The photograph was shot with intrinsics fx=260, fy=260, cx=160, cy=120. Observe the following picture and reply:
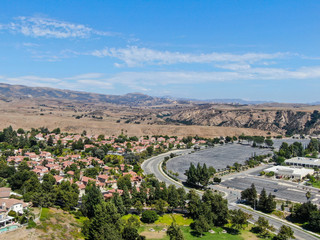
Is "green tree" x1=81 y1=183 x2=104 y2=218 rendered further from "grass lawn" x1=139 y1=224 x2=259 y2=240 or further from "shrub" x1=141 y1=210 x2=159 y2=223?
"grass lawn" x1=139 y1=224 x2=259 y2=240

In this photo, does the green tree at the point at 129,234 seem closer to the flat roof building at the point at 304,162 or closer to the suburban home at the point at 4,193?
the suburban home at the point at 4,193

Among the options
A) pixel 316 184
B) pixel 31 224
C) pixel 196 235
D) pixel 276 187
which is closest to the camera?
pixel 31 224

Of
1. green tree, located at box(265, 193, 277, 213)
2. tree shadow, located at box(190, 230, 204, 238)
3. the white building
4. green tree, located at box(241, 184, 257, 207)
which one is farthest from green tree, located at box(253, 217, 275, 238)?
the white building

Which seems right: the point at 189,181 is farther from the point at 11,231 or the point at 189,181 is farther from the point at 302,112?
the point at 302,112

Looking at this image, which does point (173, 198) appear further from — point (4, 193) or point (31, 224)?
point (4, 193)

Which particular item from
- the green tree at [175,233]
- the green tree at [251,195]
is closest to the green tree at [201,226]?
the green tree at [175,233]

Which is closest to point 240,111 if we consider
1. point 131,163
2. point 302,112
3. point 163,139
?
point 302,112

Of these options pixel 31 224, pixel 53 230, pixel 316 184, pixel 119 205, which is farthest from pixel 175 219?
pixel 316 184

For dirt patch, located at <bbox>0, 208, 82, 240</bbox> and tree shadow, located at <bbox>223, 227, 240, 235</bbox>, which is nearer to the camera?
dirt patch, located at <bbox>0, 208, 82, 240</bbox>

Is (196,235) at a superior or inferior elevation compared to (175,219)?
superior

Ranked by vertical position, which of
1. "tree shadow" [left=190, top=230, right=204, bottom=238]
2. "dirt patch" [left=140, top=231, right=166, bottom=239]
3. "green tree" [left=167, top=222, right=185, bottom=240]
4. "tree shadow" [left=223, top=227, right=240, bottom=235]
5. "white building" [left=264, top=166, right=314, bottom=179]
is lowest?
"dirt patch" [left=140, top=231, right=166, bottom=239]

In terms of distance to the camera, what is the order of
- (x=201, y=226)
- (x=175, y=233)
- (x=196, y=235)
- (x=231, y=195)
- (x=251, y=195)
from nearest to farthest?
(x=175, y=233)
(x=201, y=226)
(x=196, y=235)
(x=251, y=195)
(x=231, y=195)
